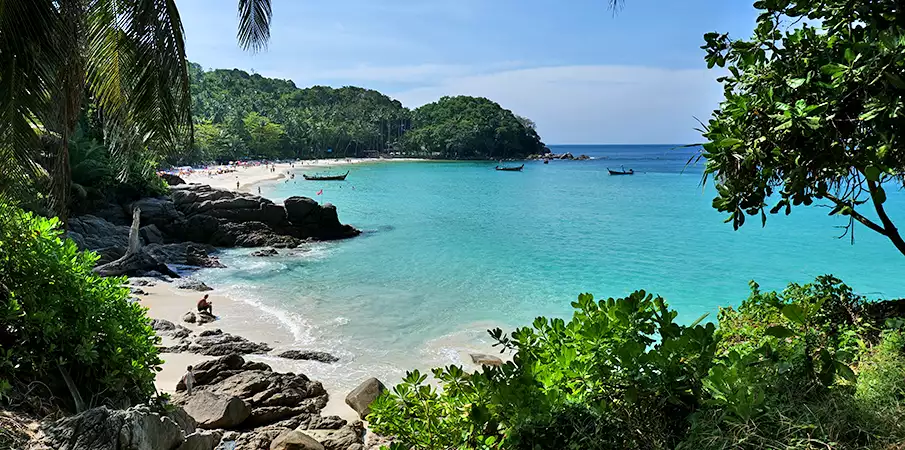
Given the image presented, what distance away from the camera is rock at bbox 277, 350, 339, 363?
964cm

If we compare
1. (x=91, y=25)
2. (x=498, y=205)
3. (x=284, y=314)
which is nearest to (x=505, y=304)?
(x=284, y=314)

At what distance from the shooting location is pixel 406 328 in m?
12.0

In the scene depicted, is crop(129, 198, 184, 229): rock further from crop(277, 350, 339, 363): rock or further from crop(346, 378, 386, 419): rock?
crop(346, 378, 386, 419): rock

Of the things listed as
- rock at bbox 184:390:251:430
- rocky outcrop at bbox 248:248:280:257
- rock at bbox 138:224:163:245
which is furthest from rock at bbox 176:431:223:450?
rock at bbox 138:224:163:245

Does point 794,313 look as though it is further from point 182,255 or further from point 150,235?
point 150,235

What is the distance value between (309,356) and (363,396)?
2743 mm

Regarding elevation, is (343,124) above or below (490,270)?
above

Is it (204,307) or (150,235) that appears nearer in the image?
(204,307)

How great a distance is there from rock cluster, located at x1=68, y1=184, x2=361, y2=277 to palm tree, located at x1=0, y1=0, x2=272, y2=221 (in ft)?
36.4

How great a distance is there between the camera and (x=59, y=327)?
12.8 feet

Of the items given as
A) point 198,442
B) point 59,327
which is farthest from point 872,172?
point 59,327

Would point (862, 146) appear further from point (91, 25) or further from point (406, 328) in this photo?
point (406, 328)

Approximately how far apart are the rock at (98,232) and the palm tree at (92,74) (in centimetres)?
1164

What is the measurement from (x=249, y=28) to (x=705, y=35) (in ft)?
15.9
